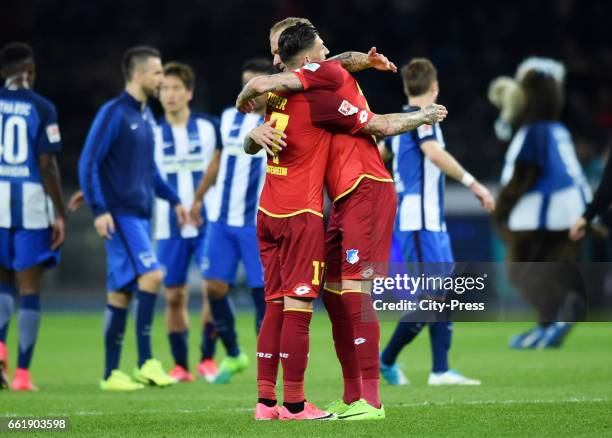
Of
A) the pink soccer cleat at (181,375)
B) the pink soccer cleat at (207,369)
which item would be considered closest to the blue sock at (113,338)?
the pink soccer cleat at (181,375)

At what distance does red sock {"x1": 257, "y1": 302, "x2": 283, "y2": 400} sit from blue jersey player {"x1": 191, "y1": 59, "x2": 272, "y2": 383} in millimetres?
2586

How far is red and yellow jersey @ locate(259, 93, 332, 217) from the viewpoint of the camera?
251 inches

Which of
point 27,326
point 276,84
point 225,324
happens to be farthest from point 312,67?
point 27,326

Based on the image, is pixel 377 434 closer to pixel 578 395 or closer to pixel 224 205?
pixel 578 395

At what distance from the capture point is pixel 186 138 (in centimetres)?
1035

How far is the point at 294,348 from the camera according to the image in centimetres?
633

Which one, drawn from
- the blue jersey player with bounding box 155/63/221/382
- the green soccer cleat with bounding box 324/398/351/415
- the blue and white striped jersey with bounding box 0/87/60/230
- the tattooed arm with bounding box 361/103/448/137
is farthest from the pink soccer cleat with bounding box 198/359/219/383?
the tattooed arm with bounding box 361/103/448/137

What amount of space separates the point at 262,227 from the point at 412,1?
1847cm

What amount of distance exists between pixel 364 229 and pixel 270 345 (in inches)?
31.1

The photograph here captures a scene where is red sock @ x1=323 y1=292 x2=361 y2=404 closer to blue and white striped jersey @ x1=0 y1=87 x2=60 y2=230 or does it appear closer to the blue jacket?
the blue jacket

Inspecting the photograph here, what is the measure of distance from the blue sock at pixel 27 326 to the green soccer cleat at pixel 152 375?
0.80 m

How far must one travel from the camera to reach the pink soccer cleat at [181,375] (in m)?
9.72

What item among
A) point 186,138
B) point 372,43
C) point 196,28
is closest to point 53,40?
point 196,28

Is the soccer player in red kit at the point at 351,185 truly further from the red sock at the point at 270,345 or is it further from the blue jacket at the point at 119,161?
the blue jacket at the point at 119,161
